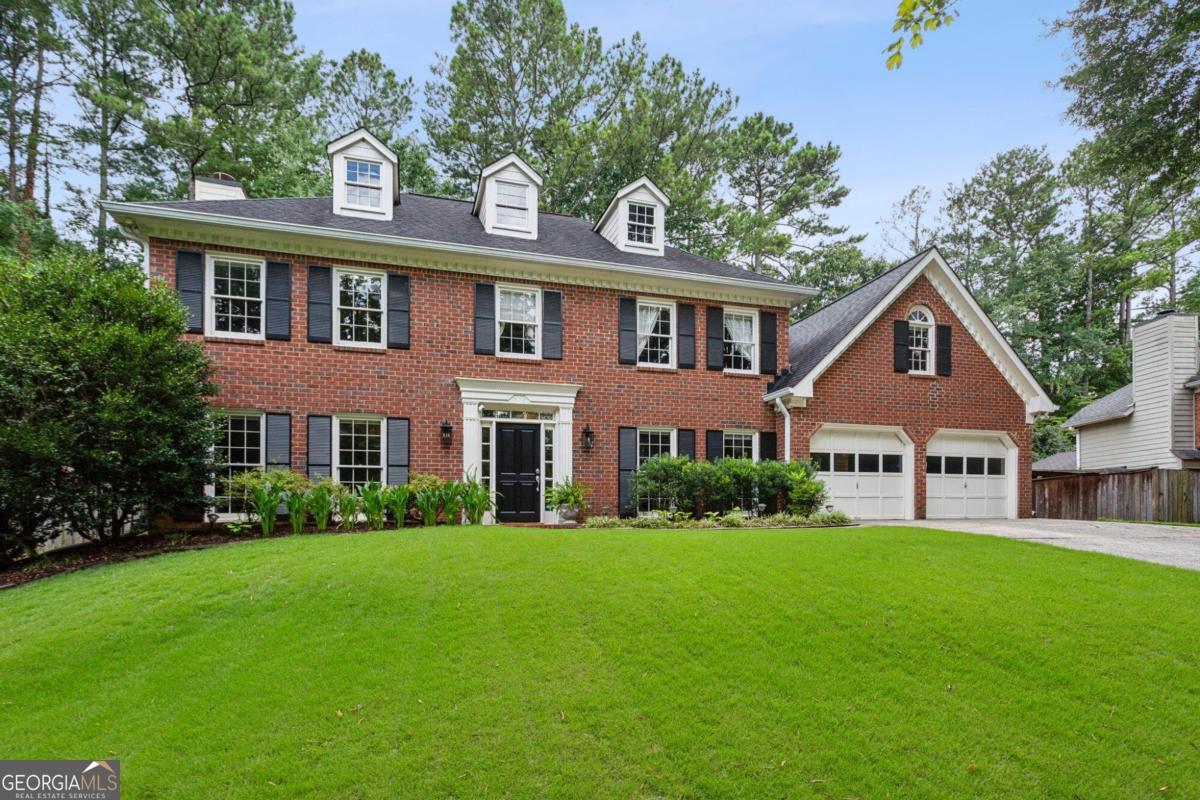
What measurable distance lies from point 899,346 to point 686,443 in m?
5.73

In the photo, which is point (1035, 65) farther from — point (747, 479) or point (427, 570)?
point (427, 570)

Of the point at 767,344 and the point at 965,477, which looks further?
the point at 965,477

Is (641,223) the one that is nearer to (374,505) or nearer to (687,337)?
(687,337)

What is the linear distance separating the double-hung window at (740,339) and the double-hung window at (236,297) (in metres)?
9.77

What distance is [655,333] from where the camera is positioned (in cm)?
1403

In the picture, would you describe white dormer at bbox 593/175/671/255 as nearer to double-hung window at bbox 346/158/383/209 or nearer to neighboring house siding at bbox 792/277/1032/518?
neighboring house siding at bbox 792/277/1032/518

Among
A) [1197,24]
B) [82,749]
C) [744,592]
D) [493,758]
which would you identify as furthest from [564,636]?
[1197,24]

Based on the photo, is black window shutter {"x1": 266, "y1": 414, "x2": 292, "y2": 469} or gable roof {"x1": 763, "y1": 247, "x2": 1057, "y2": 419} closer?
black window shutter {"x1": 266, "y1": 414, "x2": 292, "y2": 469}

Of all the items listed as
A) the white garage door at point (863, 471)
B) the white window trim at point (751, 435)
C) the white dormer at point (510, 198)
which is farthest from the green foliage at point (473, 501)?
the white garage door at point (863, 471)

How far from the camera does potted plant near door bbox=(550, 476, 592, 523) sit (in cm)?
1210

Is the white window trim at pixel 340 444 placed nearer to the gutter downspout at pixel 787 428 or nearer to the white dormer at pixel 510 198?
the white dormer at pixel 510 198

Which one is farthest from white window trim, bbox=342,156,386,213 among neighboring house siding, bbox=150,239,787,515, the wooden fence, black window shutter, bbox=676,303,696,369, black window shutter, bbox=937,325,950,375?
the wooden fence

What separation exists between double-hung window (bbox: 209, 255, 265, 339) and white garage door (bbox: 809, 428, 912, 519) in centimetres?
1197

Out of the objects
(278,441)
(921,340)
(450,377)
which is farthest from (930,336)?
(278,441)
